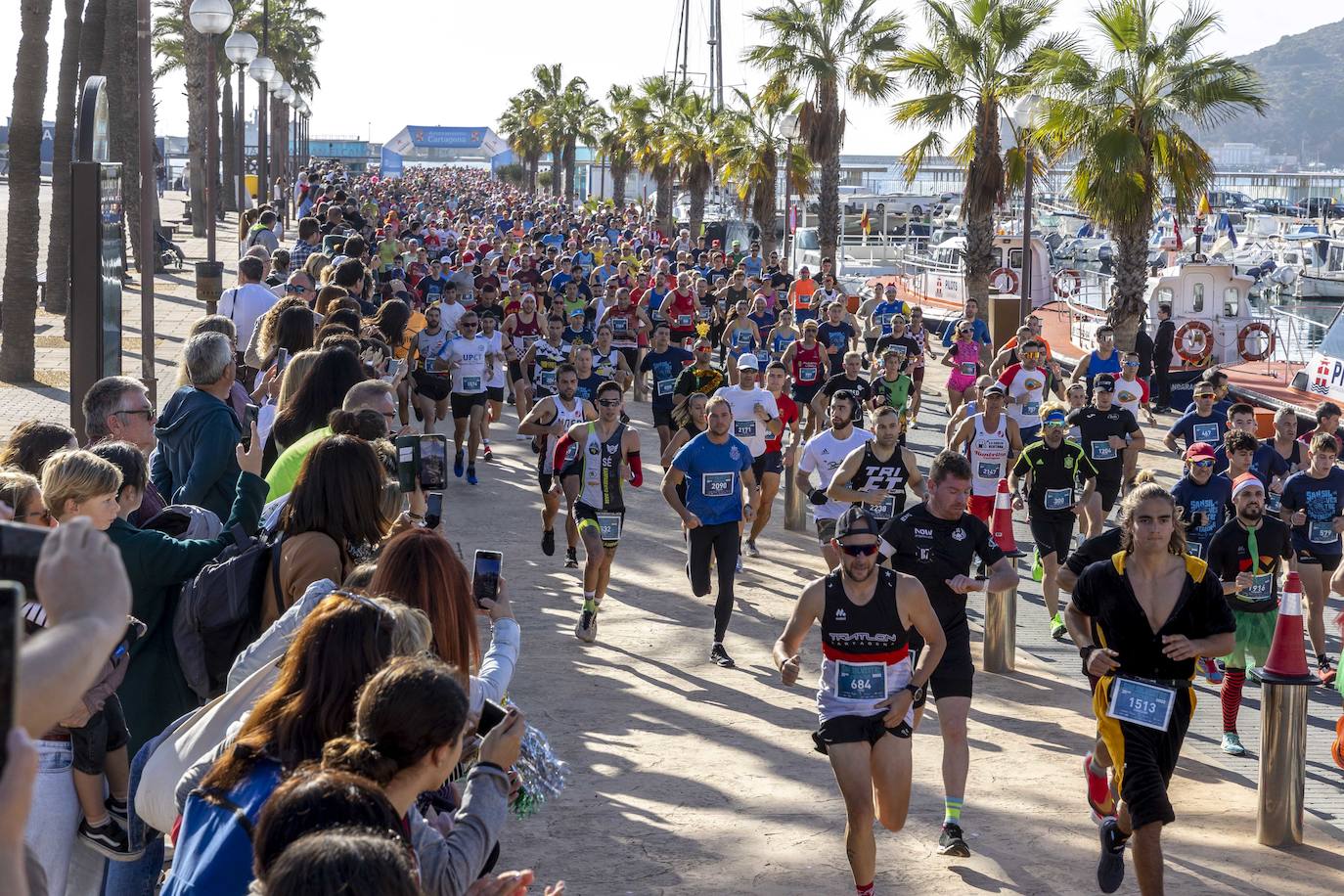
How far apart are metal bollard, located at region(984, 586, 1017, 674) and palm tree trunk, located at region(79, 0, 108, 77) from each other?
16836mm

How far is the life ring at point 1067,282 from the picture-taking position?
1573 inches

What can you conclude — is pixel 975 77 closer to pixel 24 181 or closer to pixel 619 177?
pixel 24 181

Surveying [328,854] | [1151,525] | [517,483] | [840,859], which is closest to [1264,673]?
[1151,525]

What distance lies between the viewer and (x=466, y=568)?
15.3 feet

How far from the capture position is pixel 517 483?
671 inches

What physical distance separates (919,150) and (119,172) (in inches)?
860

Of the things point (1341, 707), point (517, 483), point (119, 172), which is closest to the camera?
point (119, 172)

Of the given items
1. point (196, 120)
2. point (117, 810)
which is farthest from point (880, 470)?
point (196, 120)

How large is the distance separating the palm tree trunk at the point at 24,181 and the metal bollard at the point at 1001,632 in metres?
13.1

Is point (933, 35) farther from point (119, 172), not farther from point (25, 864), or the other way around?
point (25, 864)

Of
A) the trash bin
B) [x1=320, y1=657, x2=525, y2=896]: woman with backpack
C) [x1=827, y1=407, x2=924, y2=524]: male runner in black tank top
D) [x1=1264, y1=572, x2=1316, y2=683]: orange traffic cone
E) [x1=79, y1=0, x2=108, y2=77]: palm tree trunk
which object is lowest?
[x1=1264, y1=572, x2=1316, y2=683]: orange traffic cone

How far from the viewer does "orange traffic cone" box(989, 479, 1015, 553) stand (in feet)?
37.0

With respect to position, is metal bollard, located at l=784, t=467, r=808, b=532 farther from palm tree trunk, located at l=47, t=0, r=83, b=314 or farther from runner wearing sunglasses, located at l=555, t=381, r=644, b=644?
palm tree trunk, located at l=47, t=0, r=83, b=314

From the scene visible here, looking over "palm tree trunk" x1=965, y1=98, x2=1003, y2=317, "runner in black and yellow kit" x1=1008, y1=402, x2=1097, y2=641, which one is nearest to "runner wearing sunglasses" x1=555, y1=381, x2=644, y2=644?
"runner in black and yellow kit" x1=1008, y1=402, x2=1097, y2=641
